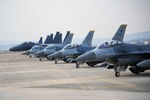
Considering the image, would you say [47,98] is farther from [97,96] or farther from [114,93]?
[114,93]

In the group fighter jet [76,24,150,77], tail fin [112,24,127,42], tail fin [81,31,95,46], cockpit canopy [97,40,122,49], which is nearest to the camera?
fighter jet [76,24,150,77]

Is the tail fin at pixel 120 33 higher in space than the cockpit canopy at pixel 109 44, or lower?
higher

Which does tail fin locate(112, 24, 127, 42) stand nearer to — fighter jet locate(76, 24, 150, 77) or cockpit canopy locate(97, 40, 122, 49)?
cockpit canopy locate(97, 40, 122, 49)

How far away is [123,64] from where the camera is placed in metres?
21.1

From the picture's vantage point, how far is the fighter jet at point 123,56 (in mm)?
21000

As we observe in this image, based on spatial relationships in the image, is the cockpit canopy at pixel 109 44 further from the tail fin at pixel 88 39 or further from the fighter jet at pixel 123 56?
the tail fin at pixel 88 39

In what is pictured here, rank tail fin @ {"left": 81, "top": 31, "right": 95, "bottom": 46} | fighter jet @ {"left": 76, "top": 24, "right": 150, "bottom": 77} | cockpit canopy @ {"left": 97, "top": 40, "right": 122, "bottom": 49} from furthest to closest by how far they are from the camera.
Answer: tail fin @ {"left": 81, "top": 31, "right": 95, "bottom": 46}
cockpit canopy @ {"left": 97, "top": 40, "right": 122, "bottom": 49}
fighter jet @ {"left": 76, "top": 24, "right": 150, "bottom": 77}

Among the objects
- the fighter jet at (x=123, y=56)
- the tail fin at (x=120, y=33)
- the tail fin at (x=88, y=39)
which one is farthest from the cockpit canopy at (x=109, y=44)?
the tail fin at (x=88, y=39)

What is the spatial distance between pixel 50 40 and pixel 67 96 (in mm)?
67707

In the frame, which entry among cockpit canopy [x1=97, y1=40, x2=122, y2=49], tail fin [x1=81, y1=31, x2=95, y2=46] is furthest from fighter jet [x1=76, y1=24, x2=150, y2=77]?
tail fin [x1=81, y1=31, x2=95, y2=46]

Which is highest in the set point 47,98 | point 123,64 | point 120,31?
point 120,31

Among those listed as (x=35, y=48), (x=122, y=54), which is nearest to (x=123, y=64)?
(x=122, y=54)

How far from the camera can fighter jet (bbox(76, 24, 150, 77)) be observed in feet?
68.9

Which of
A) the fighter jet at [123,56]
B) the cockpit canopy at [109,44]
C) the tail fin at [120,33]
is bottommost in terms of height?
the fighter jet at [123,56]
